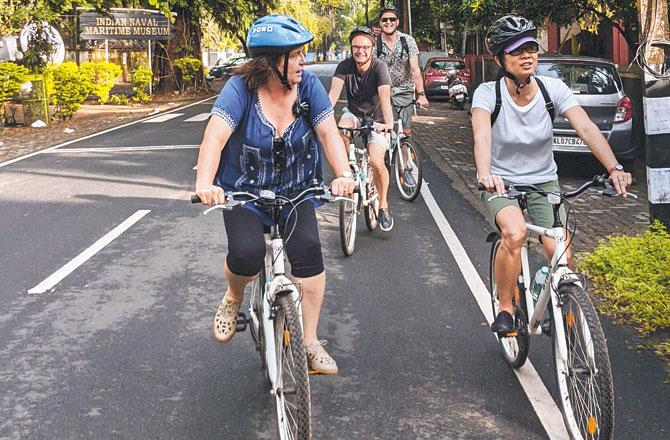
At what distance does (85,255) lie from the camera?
307 inches

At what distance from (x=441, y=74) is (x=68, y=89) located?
1295 cm

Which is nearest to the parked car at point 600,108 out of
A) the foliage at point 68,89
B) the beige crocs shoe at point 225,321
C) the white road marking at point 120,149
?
the white road marking at point 120,149

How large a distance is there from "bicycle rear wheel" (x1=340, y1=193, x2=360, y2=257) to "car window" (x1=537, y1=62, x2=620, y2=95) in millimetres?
5918

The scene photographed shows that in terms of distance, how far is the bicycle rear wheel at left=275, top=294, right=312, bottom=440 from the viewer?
11.0 ft

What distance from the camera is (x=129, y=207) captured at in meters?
10.1

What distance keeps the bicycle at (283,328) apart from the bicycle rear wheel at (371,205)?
14.0ft

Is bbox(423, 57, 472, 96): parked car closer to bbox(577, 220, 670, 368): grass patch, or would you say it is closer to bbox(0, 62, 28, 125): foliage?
bbox(0, 62, 28, 125): foliage

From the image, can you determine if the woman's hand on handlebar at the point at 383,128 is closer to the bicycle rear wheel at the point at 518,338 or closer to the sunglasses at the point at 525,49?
the bicycle rear wheel at the point at 518,338

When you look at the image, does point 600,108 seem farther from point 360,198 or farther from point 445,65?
point 445,65

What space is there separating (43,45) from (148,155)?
31.5 ft

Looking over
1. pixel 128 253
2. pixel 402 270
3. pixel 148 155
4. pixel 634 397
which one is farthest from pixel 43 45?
pixel 634 397

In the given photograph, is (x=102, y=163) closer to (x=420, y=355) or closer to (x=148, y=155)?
(x=148, y=155)

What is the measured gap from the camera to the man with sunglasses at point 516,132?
14.4ft

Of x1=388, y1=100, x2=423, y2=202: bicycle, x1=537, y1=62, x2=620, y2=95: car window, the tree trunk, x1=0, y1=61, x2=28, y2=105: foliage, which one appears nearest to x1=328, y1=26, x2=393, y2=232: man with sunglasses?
x1=388, y1=100, x2=423, y2=202: bicycle
